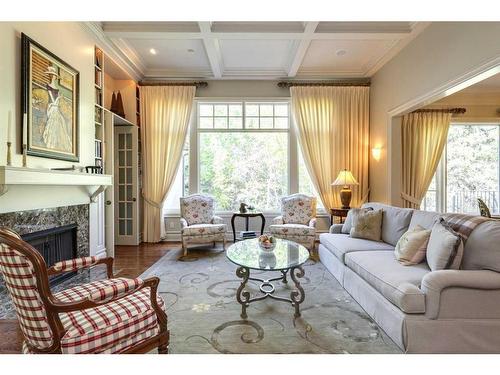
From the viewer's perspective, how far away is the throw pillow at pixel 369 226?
10.0 feet

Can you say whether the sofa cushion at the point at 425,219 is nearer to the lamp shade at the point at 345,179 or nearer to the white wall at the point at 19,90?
the lamp shade at the point at 345,179

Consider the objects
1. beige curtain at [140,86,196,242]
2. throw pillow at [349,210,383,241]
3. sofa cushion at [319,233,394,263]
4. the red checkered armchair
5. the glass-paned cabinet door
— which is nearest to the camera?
the red checkered armchair

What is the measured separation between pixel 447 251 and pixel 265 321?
58.5 inches

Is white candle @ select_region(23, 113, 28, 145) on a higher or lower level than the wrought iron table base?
higher

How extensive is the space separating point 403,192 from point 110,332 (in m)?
4.50

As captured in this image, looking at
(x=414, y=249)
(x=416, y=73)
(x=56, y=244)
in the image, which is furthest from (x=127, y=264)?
(x=416, y=73)

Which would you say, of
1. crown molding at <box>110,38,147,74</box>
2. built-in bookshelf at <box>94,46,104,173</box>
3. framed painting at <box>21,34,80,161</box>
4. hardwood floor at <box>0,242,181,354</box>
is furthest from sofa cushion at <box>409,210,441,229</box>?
crown molding at <box>110,38,147,74</box>

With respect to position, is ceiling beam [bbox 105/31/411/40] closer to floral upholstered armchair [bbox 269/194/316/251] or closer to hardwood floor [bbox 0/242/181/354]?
floral upholstered armchair [bbox 269/194/316/251]

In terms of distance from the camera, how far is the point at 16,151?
7.50 feet

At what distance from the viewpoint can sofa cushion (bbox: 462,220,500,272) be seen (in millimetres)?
1731

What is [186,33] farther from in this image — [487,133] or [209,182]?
[487,133]

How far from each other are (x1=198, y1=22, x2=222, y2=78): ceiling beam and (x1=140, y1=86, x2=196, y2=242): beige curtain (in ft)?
2.09

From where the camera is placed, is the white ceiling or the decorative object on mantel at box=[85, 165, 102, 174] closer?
the decorative object on mantel at box=[85, 165, 102, 174]
